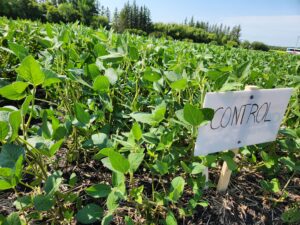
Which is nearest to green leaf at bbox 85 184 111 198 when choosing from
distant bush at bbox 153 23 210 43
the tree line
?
the tree line

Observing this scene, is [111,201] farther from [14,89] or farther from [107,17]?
[107,17]

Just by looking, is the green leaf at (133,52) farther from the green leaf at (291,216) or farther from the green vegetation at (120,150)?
the green leaf at (291,216)

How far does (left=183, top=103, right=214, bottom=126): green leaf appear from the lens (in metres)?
0.59

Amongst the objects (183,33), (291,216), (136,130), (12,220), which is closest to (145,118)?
(136,130)

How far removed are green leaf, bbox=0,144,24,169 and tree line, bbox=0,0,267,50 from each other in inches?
556

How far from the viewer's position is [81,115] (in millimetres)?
687

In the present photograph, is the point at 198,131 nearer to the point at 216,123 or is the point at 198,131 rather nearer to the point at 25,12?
the point at 216,123

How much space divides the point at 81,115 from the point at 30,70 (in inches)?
7.8

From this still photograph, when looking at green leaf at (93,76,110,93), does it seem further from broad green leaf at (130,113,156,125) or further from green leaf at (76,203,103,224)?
green leaf at (76,203,103,224)

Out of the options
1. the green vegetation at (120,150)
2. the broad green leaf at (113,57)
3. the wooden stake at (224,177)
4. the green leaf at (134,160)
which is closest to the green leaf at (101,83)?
the green vegetation at (120,150)

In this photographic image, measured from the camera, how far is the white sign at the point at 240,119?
73 centimetres

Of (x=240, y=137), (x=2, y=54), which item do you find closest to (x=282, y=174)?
(x=240, y=137)

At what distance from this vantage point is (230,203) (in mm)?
945

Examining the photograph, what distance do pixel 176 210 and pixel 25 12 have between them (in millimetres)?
33938
